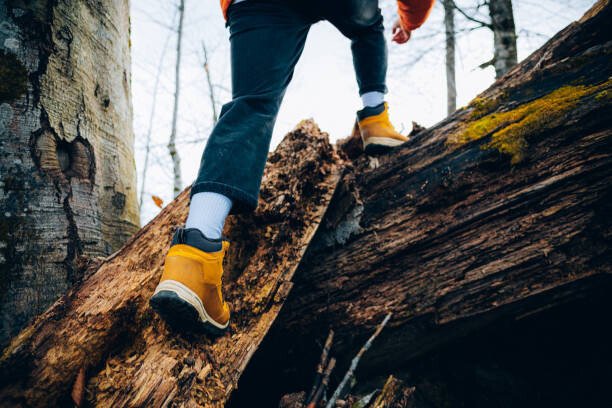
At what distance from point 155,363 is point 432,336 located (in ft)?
4.29

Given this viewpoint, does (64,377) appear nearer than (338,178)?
Yes

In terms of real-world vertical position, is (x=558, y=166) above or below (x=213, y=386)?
above

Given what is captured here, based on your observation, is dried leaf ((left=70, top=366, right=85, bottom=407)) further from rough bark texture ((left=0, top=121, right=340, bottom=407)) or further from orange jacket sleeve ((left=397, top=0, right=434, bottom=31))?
orange jacket sleeve ((left=397, top=0, right=434, bottom=31))

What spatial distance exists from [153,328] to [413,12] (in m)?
2.55

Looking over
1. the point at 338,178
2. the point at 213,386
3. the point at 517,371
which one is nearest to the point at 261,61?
the point at 338,178

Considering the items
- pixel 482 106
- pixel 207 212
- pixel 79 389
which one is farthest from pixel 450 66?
pixel 79 389

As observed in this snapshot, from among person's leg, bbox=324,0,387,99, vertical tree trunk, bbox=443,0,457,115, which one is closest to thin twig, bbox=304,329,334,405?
person's leg, bbox=324,0,387,99

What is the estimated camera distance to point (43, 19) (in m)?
1.76

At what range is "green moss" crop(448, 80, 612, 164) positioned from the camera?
163cm

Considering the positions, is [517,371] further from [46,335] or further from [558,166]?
[46,335]

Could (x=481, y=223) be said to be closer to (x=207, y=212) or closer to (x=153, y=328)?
(x=207, y=212)

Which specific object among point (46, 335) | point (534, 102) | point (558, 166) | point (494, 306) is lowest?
point (46, 335)

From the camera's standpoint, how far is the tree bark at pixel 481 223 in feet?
4.83

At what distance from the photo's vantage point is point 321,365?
1633 mm
